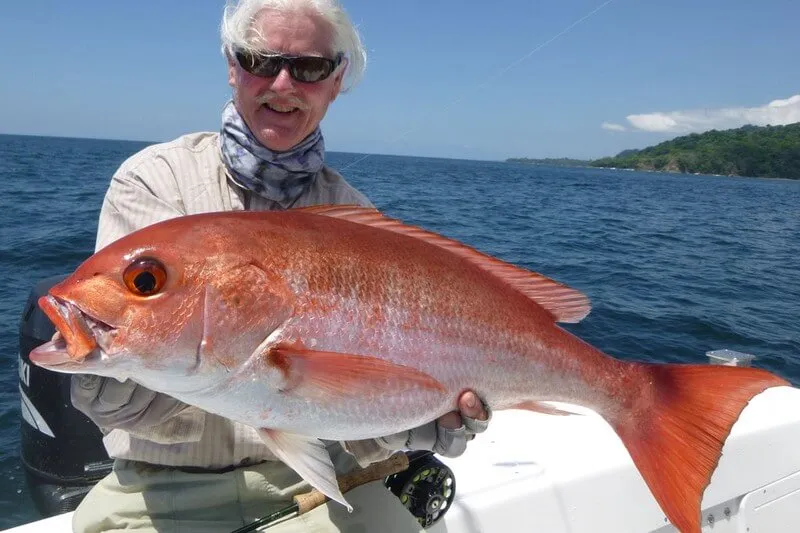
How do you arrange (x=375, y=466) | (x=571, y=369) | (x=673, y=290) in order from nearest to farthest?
(x=571, y=369) < (x=375, y=466) < (x=673, y=290)


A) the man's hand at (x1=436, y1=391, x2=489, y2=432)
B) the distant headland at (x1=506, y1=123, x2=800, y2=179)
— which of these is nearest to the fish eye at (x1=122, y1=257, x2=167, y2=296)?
the man's hand at (x1=436, y1=391, x2=489, y2=432)

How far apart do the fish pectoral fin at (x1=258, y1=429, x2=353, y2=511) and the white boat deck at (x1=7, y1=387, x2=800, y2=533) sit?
1267 mm

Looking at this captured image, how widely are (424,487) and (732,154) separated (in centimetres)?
13084

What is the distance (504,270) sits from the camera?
6.50ft

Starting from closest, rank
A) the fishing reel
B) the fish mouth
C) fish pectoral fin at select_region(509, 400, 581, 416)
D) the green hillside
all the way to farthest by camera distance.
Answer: the fish mouth, fish pectoral fin at select_region(509, 400, 581, 416), the fishing reel, the green hillside

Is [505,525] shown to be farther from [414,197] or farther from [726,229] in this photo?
[414,197]

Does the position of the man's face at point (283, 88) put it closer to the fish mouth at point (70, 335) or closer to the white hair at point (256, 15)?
the white hair at point (256, 15)

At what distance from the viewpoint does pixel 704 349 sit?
28.6ft

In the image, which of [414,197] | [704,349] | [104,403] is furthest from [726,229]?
[104,403]

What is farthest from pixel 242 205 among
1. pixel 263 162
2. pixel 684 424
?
pixel 684 424

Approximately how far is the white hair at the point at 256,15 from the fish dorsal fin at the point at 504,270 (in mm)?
832

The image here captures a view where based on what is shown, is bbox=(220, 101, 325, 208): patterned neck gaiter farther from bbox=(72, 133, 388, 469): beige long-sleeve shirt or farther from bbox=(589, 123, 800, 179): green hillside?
bbox=(589, 123, 800, 179): green hillside

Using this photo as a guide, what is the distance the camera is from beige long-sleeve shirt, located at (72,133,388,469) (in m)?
1.84

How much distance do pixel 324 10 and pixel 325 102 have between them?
0.35 meters
